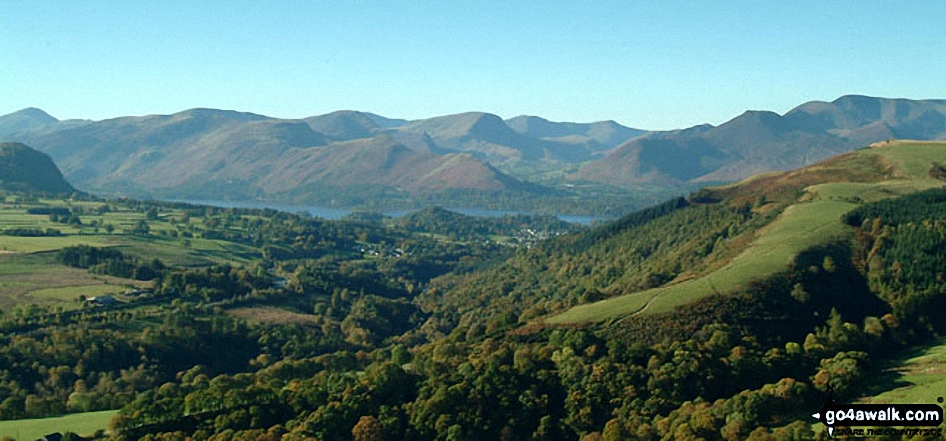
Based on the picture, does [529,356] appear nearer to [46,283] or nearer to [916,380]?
[916,380]

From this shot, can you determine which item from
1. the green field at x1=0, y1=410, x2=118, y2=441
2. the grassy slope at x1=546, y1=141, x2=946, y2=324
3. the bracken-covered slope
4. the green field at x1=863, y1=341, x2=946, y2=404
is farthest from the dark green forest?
the green field at x1=0, y1=410, x2=118, y2=441

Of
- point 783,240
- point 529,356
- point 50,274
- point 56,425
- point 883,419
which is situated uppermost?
point 783,240

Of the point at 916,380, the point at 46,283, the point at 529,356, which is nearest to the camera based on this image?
the point at 916,380

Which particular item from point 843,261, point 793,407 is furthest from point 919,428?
Result: point 843,261

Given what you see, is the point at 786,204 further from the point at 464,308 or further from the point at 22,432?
the point at 22,432

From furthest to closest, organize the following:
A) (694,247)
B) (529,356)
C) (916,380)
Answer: (694,247)
(529,356)
(916,380)

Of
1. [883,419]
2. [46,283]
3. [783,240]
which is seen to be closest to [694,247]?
[783,240]

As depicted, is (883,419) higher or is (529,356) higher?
(883,419)
